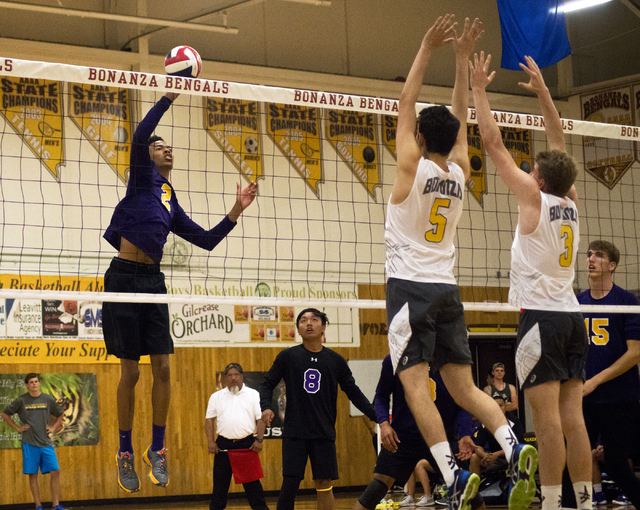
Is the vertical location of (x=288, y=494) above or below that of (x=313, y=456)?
below

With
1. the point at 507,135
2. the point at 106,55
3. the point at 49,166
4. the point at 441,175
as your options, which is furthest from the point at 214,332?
the point at 441,175

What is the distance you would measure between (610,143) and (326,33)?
6.46m

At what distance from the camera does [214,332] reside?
14992 mm

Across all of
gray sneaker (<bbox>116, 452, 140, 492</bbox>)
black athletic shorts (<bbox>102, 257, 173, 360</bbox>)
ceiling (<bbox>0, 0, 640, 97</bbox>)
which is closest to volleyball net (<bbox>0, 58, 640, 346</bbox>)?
ceiling (<bbox>0, 0, 640, 97</bbox>)

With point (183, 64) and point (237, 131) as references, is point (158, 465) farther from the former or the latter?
point (237, 131)

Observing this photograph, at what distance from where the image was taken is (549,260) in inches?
197

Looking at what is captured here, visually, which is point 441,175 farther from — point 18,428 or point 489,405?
point 18,428

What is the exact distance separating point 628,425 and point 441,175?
2770mm

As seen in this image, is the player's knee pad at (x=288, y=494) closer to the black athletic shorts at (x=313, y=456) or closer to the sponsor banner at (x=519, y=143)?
the black athletic shorts at (x=313, y=456)

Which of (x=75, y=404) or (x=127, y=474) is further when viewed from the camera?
(x=75, y=404)

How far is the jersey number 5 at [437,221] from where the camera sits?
468cm

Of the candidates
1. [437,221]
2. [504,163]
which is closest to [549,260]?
[504,163]

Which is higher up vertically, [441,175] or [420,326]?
[441,175]

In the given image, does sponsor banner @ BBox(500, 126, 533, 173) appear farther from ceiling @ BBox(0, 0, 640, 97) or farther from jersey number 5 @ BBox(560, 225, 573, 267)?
jersey number 5 @ BBox(560, 225, 573, 267)
